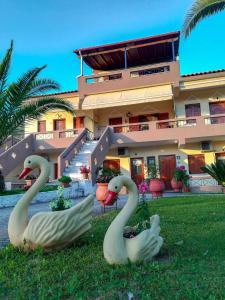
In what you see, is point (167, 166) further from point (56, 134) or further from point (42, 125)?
point (42, 125)

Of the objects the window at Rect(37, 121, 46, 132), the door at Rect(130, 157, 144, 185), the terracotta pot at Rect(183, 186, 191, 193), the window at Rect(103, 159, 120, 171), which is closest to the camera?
the terracotta pot at Rect(183, 186, 191, 193)

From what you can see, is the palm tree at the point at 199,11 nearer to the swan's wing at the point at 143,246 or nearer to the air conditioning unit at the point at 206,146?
the swan's wing at the point at 143,246

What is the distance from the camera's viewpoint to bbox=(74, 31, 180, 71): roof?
21203mm

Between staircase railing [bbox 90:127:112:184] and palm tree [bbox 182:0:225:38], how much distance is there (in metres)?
8.90

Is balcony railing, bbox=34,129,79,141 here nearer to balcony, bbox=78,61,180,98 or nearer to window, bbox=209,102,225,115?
balcony, bbox=78,61,180,98

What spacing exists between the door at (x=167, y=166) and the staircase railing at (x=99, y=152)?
420 centimetres

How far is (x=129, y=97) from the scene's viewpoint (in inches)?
818

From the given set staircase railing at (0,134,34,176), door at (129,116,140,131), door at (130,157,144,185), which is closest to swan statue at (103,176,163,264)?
staircase railing at (0,134,34,176)

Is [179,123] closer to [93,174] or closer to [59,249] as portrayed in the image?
[93,174]

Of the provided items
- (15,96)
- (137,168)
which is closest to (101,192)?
(15,96)

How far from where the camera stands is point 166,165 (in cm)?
2167

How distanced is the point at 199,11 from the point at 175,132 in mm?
10453

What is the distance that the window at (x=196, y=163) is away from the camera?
820 inches

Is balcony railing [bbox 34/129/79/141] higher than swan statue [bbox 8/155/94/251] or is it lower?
higher
